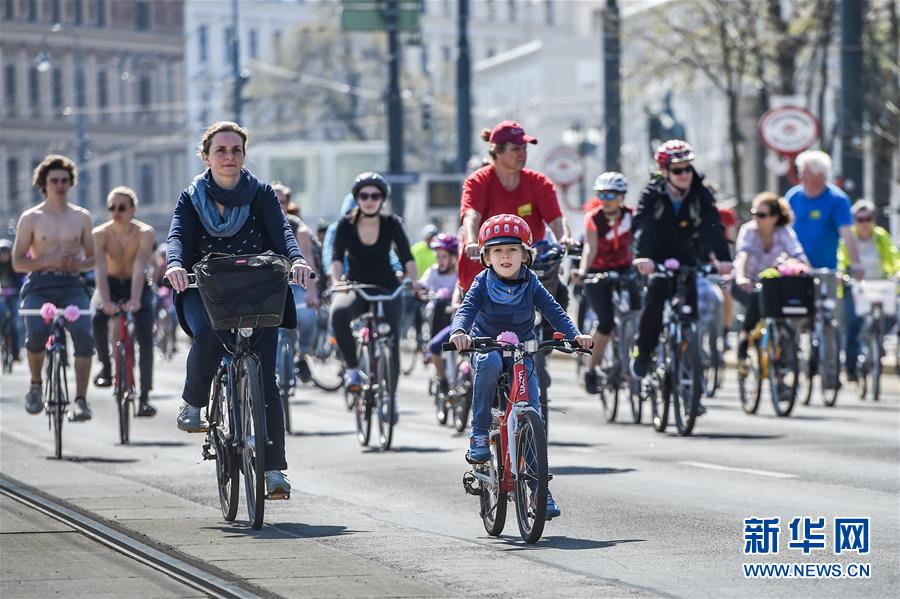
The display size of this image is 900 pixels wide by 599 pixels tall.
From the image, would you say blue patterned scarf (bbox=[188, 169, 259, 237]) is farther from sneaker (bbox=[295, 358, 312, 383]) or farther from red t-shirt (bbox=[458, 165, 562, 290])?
sneaker (bbox=[295, 358, 312, 383])

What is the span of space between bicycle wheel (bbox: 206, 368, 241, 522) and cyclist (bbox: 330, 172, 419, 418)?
4.50 meters

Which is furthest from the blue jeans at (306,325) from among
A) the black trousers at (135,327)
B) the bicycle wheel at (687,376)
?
the bicycle wheel at (687,376)

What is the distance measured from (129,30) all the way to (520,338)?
300ft

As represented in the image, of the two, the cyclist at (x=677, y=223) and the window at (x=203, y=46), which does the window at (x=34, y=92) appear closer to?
the window at (x=203, y=46)

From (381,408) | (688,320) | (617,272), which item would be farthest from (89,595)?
(617,272)

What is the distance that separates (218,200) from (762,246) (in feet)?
27.9

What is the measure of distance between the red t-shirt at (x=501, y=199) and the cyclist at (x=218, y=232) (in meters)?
2.73

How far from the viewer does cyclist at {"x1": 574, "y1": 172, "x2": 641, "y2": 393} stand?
→ 16172 millimetres

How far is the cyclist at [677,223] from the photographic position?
14430 millimetres

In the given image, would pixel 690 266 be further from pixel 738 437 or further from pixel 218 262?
pixel 218 262

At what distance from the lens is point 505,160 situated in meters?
12.2

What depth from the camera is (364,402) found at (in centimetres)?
1440

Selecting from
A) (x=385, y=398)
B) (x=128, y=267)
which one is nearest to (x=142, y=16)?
(x=128, y=267)

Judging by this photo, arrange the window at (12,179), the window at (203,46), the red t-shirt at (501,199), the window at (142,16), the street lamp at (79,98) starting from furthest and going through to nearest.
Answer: the window at (203,46) → the window at (142,16) → the window at (12,179) → the street lamp at (79,98) → the red t-shirt at (501,199)
